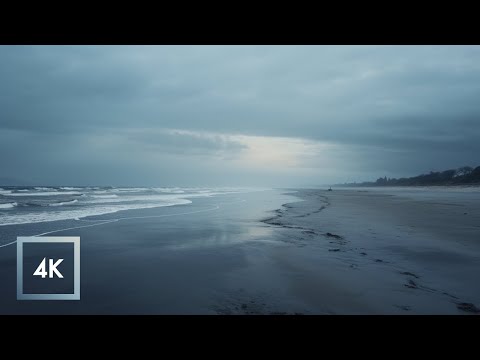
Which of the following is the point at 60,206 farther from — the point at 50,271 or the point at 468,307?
the point at 468,307

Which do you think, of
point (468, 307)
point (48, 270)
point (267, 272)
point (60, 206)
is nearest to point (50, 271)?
point (48, 270)

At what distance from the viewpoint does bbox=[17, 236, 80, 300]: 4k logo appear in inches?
167

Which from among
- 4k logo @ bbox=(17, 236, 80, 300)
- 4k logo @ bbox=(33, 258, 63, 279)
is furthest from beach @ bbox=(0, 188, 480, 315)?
4k logo @ bbox=(33, 258, 63, 279)

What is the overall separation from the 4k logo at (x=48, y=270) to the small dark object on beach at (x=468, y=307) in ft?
18.2

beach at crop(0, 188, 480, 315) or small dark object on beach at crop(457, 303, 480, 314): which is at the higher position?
small dark object on beach at crop(457, 303, 480, 314)

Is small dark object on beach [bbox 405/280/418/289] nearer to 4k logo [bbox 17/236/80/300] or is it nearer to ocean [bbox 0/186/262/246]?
4k logo [bbox 17/236/80/300]

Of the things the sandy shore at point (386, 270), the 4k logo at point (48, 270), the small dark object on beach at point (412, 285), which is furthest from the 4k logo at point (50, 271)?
the small dark object on beach at point (412, 285)

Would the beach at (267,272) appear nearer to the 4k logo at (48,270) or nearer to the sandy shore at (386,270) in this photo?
the sandy shore at (386,270)

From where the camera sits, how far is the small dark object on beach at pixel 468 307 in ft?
13.1

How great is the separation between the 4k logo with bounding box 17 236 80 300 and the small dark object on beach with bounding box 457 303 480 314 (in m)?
5.55

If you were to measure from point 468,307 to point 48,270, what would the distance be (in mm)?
7911
